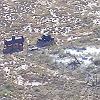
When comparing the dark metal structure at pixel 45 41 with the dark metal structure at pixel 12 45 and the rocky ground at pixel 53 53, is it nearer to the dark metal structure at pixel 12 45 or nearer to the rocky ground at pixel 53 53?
the rocky ground at pixel 53 53

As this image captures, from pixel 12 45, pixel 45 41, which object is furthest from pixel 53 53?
pixel 12 45

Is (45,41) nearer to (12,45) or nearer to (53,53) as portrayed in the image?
(53,53)

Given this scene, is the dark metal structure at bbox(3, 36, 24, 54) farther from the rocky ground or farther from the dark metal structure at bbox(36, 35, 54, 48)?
the dark metal structure at bbox(36, 35, 54, 48)

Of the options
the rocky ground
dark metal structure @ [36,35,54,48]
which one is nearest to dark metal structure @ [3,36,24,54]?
the rocky ground

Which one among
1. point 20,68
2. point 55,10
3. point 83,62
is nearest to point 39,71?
point 20,68

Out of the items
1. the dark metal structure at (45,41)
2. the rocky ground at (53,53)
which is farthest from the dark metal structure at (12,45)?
the dark metal structure at (45,41)
